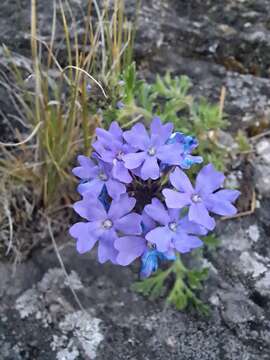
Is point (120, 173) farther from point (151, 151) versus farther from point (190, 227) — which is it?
point (190, 227)

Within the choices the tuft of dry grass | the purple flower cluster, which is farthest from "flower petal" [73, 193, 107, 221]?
the tuft of dry grass

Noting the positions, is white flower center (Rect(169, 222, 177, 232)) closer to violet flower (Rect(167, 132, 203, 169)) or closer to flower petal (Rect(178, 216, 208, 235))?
flower petal (Rect(178, 216, 208, 235))

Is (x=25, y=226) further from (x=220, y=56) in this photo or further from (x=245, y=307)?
(x=220, y=56)

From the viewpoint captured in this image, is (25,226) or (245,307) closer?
(245,307)

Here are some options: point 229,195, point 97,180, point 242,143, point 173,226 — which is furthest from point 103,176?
point 242,143

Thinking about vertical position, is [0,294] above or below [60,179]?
below

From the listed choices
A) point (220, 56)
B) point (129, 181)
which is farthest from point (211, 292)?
point (220, 56)
